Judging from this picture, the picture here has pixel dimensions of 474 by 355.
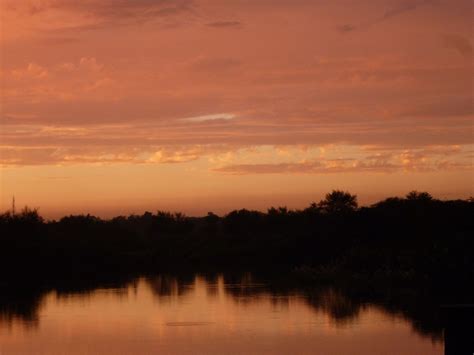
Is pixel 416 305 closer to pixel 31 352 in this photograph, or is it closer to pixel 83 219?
pixel 31 352

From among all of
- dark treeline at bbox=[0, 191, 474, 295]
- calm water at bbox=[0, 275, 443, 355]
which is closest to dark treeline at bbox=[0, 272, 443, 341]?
calm water at bbox=[0, 275, 443, 355]

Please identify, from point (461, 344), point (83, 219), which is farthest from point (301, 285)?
point (83, 219)

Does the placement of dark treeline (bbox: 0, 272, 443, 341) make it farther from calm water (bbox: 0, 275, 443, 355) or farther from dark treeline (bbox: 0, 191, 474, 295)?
dark treeline (bbox: 0, 191, 474, 295)

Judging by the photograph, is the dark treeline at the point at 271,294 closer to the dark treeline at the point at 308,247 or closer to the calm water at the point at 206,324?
the calm water at the point at 206,324

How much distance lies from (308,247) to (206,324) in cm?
2830

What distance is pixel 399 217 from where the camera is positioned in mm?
51469

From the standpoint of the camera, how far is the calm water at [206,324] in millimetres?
19641

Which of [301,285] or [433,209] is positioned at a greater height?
[433,209]

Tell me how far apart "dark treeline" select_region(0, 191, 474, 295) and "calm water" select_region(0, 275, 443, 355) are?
397 centimetres

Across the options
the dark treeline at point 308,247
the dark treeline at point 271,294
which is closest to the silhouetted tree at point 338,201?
the dark treeline at point 308,247

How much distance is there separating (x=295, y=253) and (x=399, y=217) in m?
6.92

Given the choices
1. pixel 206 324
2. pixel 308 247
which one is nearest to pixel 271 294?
pixel 206 324

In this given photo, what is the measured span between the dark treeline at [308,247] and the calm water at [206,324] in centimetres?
397

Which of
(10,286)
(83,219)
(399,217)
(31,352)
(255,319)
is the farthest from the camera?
(83,219)
